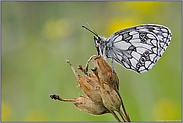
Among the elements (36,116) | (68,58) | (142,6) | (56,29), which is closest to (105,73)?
(68,58)

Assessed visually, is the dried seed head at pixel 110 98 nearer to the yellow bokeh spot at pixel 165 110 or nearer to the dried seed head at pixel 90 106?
the dried seed head at pixel 90 106

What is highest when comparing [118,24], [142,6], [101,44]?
[142,6]

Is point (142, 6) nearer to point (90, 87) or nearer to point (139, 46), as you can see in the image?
point (139, 46)

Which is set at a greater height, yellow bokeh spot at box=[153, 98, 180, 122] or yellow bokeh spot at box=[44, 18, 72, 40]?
yellow bokeh spot at box=[44, 18, 72, 40]

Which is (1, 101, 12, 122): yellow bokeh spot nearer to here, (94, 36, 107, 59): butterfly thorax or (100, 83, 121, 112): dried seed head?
(94, 36, 107, 59): butterfly thorax

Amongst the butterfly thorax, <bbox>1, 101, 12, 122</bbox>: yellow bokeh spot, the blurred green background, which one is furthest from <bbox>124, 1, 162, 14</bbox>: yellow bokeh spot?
<bbox>1, 101, 12, 122</bbox>: yellow bokeh spot

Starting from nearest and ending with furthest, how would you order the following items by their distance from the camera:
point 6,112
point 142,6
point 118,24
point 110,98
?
point 110,98 → point 6,112 → point 142,6 → point 118,24

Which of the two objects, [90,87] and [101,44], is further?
[101,44]

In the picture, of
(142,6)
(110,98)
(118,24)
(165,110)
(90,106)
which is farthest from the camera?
(118,24)
